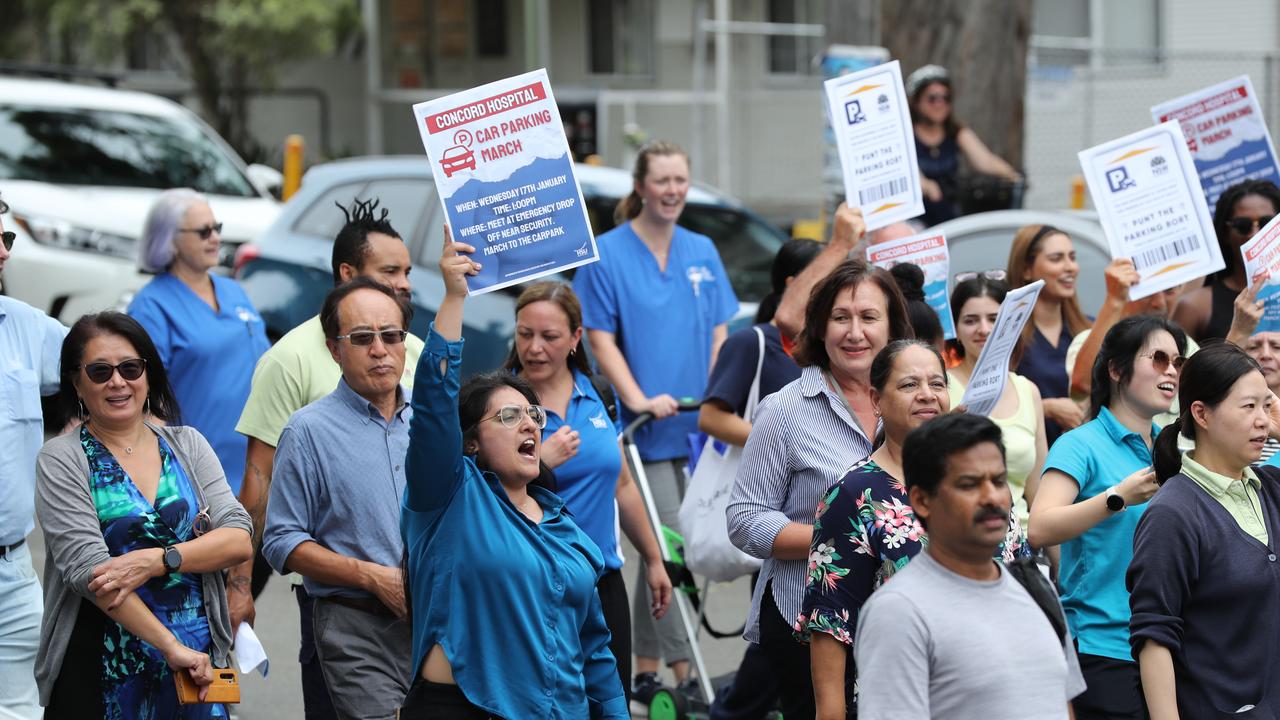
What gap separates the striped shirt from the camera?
4.95 m

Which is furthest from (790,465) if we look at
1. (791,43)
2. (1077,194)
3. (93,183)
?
(791,43)

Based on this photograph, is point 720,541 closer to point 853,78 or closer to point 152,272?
point 853,78

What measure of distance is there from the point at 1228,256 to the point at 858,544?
3.50m

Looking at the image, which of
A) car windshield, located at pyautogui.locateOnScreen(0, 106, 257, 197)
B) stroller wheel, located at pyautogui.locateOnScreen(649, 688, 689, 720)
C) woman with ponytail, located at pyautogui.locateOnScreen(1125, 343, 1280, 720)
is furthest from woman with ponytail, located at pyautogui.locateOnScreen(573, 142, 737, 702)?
car windshield, located at pyautogui.locateOnScreen(0, 106, 257, 197)

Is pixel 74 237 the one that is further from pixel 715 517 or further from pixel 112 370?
pixel 112 370

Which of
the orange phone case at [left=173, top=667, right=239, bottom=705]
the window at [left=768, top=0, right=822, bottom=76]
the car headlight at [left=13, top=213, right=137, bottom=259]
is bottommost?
the orange phone case at [left=173, top=667, right=239, bottom=705]

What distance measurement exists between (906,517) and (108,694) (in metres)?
2.31

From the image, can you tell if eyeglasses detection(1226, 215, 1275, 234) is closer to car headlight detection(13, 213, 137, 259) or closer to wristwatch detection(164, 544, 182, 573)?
wristwatch detection(164, 544, 182, 573)

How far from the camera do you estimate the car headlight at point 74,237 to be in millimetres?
12117

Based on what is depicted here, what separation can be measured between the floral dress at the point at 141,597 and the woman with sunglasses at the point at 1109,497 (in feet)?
8.09

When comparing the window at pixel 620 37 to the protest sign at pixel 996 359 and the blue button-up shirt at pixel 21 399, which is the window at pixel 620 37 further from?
the protest sign at pixel 996 359

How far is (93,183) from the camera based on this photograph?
13023 millimetres

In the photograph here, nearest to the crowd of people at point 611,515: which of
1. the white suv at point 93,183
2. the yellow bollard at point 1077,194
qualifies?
the white suv at point 93,183

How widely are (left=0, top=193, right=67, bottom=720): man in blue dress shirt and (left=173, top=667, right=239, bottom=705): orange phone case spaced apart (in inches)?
25.5
